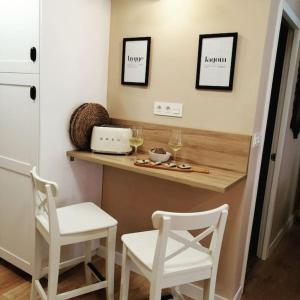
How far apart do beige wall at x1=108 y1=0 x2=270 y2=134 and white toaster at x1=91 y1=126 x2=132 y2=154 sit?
0.72 ft

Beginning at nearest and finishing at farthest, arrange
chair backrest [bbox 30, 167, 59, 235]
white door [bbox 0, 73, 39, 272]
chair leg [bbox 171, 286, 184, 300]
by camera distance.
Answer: chair backrest [bbox 30, 167, 59, 235] → chair leg [bbox 171, 286, 184, 300] → white door [bbox 0, 73, 39, 272]

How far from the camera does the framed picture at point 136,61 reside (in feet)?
6.77

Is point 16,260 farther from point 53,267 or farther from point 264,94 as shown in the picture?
point 264,94

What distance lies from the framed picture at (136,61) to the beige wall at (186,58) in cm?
4

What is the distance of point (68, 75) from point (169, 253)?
1.27 metres

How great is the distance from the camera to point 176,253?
1.31m

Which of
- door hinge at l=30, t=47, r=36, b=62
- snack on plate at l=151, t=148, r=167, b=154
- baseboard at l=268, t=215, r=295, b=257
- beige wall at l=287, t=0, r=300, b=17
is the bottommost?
baseboard at l=268, t=215, r=295, b=257

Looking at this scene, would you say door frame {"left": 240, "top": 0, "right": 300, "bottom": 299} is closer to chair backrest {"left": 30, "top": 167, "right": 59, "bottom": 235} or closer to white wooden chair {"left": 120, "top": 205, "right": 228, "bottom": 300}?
white wooden chair {"left": 120, "top": 205, "right": 228, "bottom": 300}

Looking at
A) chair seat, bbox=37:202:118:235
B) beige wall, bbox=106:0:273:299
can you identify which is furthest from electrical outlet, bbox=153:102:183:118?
chair seat, bbox=37:202:118:235

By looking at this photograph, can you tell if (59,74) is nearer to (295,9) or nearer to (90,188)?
(90,188)

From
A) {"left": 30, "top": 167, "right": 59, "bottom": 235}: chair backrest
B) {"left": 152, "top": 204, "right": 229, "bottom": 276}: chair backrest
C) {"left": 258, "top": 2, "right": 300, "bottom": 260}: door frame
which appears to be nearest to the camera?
{"left": 152, "top": 204, "right": 229, "bottom": 276}: chair backrest

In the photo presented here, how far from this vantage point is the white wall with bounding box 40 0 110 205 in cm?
182

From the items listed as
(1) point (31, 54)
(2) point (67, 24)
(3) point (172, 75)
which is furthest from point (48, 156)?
(3) point (172, 75)

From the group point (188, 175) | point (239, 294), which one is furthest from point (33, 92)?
point (239, 294)
